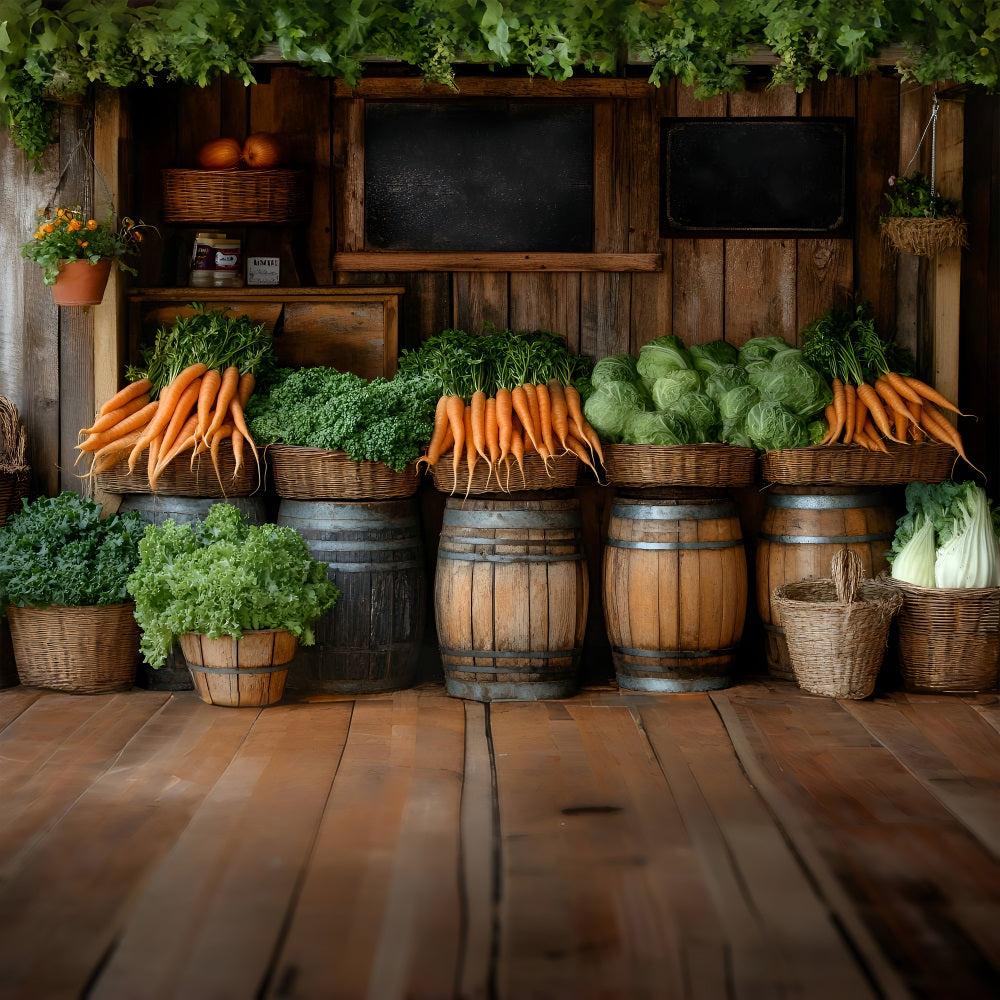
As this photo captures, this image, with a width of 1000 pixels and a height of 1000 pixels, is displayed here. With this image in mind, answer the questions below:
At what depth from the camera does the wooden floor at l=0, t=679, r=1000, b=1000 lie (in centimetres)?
265

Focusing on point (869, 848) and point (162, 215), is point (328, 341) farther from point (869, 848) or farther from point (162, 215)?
point (869, 848)

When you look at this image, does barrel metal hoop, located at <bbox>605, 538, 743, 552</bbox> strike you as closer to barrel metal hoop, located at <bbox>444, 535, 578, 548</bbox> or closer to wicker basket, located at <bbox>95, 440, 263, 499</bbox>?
barrel metal hoop, located at <bbox>444, 535, 578, 548</bbox>

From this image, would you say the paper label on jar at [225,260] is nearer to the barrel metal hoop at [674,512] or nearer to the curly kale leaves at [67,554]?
the curly kale leaves at [67,554]

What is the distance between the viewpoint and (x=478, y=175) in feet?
18.9

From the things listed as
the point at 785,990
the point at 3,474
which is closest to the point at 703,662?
the point at 785,990

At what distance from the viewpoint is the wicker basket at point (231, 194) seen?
17.7 feet

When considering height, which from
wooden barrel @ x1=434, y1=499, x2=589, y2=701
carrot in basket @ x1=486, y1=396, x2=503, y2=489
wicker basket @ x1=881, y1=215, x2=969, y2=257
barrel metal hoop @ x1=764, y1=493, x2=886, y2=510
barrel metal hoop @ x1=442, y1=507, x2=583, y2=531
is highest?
wicker basket @ x1=881, y1=215, x2=969, y2=257

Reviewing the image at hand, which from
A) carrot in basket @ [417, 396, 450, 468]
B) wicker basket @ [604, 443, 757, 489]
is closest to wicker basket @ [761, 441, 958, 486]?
wicker basket @ [604, 443, 757, 489]

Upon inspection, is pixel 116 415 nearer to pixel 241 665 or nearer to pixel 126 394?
pixel 126 394

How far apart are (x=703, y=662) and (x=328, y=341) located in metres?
2.19

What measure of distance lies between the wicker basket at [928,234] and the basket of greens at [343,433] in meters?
2.17

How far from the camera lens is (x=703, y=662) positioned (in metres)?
5.19

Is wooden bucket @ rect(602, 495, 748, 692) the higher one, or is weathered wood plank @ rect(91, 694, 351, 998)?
wooden bucket @ rect(602, 495, 748, 692)

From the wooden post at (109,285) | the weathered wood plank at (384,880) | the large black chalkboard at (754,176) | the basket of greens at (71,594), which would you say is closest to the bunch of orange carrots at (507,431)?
the weathered wood plank at (384,880)
